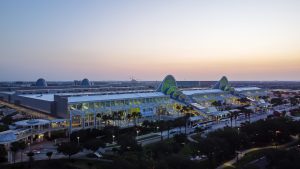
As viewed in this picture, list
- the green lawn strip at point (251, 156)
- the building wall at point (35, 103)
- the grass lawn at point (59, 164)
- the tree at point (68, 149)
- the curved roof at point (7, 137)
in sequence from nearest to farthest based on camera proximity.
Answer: the grass lawn at point (59, 164)
the tree at point (68, 149)
the green lawn strip at point (251, 156)
the curved roof at point (7, 137)
the building wall at point (35, 103)

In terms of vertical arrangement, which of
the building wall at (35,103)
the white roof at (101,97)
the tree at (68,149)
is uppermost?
the white roof at (101,97)

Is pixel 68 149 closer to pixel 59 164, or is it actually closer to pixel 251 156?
pixel 59 164

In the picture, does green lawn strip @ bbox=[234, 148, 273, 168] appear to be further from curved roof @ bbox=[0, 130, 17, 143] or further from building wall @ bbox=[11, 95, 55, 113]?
building wall @ bbox=[11, 95, 55, 113]

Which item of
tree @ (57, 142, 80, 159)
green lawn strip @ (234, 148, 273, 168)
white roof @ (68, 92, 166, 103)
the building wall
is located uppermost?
white roof @ (68, 92, 166, 103)

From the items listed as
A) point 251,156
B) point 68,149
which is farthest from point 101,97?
point 251,156

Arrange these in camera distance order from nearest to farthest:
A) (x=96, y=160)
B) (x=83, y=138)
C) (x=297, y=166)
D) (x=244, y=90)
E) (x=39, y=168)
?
(x=297, y=166) → (x=39, y=168) → (x=96, y=160) → (x=83, y=138) → (x=244, y=90)

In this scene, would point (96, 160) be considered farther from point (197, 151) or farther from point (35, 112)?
point (35, 112)

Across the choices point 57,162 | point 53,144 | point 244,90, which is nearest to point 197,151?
point 57,162

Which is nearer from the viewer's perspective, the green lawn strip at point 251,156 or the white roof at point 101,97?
the green lawn strip at point 251,156

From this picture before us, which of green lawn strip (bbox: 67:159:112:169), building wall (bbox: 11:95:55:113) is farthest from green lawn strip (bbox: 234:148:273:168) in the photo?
building wall (bbox: 11:95:55:113)

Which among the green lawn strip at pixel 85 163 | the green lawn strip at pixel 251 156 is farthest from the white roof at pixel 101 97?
the green lawn strip at pixel 251 156

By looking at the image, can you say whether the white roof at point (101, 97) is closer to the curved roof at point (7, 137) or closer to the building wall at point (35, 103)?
the building wall at point (35, 103)
